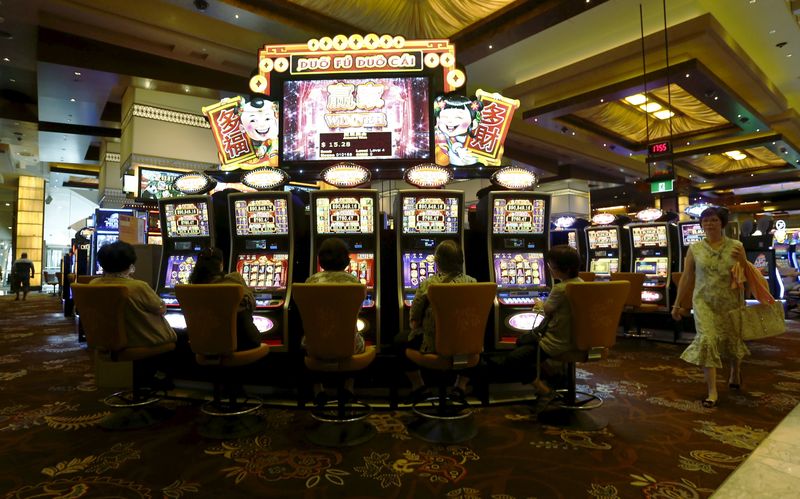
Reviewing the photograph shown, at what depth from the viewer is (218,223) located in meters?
4.54

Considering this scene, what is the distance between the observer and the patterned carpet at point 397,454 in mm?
2199

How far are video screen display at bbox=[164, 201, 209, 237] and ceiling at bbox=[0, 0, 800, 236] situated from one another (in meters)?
3.97

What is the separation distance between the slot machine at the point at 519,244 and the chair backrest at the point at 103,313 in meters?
2.76

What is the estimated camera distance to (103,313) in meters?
2.86

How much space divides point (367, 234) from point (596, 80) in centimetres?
766

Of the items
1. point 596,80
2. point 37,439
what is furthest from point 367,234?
point 596,80

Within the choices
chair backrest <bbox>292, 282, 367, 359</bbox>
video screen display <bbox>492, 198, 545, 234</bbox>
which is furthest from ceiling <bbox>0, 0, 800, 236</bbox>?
chair backrest <bbox>292, 282, 367, 359</bbox>

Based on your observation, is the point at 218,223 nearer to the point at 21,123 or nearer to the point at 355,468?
the point at 355,468

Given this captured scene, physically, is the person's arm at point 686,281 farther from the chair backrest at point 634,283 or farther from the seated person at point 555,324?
the chair backrest at point 634,283

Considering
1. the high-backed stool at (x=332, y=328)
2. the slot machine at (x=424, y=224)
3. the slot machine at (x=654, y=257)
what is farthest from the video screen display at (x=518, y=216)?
the slot machine at (x=654, y=257)

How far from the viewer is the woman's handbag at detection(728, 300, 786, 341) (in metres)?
3.41

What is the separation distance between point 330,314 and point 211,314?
0.76 metres

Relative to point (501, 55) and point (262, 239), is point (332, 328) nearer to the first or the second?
point (262, 239)

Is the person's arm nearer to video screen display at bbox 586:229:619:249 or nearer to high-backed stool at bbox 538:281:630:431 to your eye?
high-backed stool at bbox 538:281:630:431
